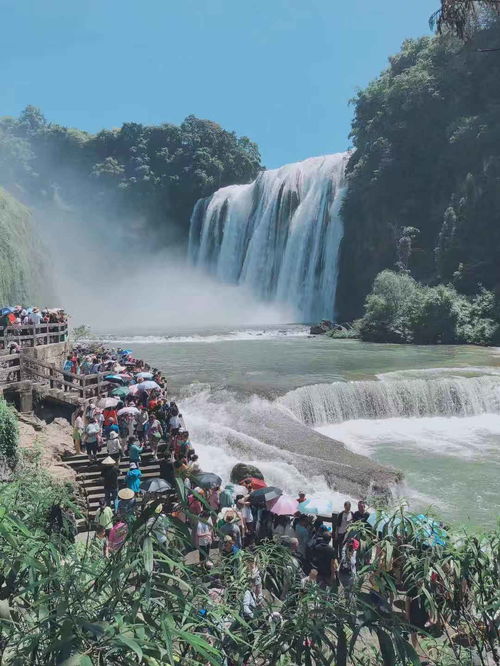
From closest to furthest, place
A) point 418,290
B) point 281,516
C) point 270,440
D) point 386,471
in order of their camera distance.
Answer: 1. point 281,516
2. point 386,471
3. point 270,440
4. point 418,290

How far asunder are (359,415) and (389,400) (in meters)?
1.23

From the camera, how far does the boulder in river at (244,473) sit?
1211 cm

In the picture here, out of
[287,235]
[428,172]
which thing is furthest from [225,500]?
[287,235]

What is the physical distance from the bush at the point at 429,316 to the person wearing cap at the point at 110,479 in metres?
28.3

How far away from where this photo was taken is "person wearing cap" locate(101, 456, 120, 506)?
33.9 feet

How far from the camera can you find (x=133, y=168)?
243ft

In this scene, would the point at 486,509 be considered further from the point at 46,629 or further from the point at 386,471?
the point at 46,629

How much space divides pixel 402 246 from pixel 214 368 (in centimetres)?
2500

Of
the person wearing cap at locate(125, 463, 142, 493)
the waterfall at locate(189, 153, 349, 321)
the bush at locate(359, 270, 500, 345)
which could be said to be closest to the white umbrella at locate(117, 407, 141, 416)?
the person wearing cap at locate(125, 463, 142, 493)

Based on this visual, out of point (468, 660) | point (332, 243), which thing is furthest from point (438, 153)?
point (468, 660)

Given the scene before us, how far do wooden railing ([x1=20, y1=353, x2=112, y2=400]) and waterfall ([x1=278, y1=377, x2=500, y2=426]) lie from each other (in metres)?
6.04

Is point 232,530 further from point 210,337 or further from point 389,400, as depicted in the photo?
point 210,337

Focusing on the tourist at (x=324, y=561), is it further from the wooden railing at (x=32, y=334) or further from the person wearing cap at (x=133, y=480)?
the wooden railing at (x=32, y=334)

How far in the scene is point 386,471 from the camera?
43.2 feet
